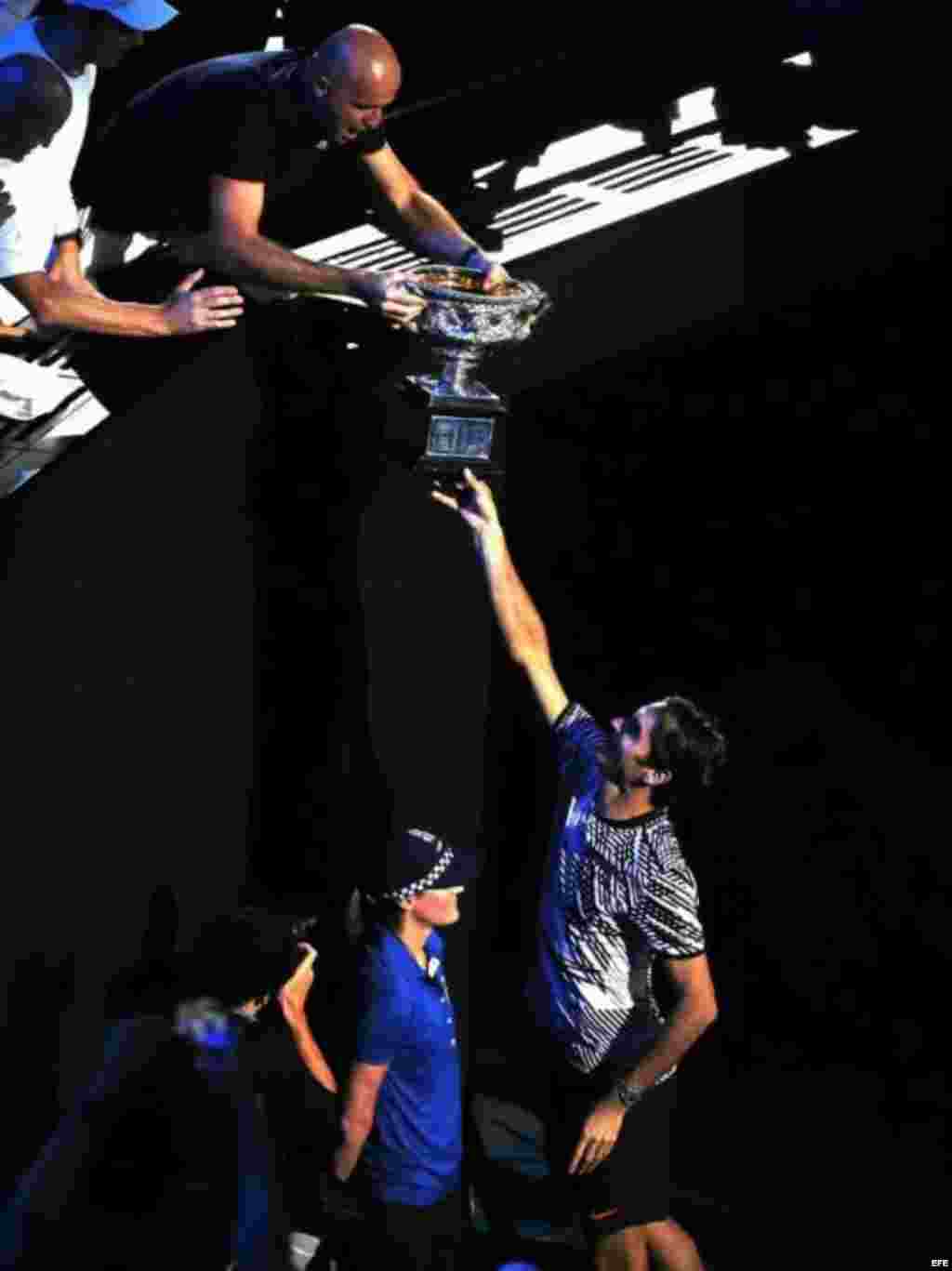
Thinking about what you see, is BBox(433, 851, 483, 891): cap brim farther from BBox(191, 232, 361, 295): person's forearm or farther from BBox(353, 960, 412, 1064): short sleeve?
BBox(191, 232, 361, 295): person's forearm

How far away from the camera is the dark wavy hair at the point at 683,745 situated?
4.45 m

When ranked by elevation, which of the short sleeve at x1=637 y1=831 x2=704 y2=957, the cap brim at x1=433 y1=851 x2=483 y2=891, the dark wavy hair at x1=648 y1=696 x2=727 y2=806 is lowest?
the short sleeve at x1=637 y1=831 x2=704 y2=957

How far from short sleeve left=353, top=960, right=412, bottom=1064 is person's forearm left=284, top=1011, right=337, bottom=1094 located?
139 millimetres

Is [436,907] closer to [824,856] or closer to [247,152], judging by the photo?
[824,856]

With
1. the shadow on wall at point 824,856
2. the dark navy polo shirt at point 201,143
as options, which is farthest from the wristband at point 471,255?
the shadow on wall at point 824,856

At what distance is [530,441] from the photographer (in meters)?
4.78

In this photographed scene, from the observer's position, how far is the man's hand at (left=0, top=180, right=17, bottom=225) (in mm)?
3793

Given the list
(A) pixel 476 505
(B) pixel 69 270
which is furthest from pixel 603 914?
(B) pixel 69 270

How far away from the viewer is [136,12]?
3.69 metres

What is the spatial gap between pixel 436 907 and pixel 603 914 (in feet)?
1.33

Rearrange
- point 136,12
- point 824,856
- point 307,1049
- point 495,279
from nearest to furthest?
point 136,12
point 495,279
point 307,1049
point 824,856

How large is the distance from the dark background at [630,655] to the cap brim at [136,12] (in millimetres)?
939

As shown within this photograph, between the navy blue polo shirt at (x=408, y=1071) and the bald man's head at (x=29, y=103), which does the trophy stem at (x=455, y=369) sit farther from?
the navy blue polo shirt at (x=408, y=1071)

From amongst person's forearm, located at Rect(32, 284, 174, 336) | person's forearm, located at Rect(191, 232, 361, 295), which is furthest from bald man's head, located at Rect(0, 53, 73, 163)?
person's forearm, located at Rect(191, 232, 361, 295)
